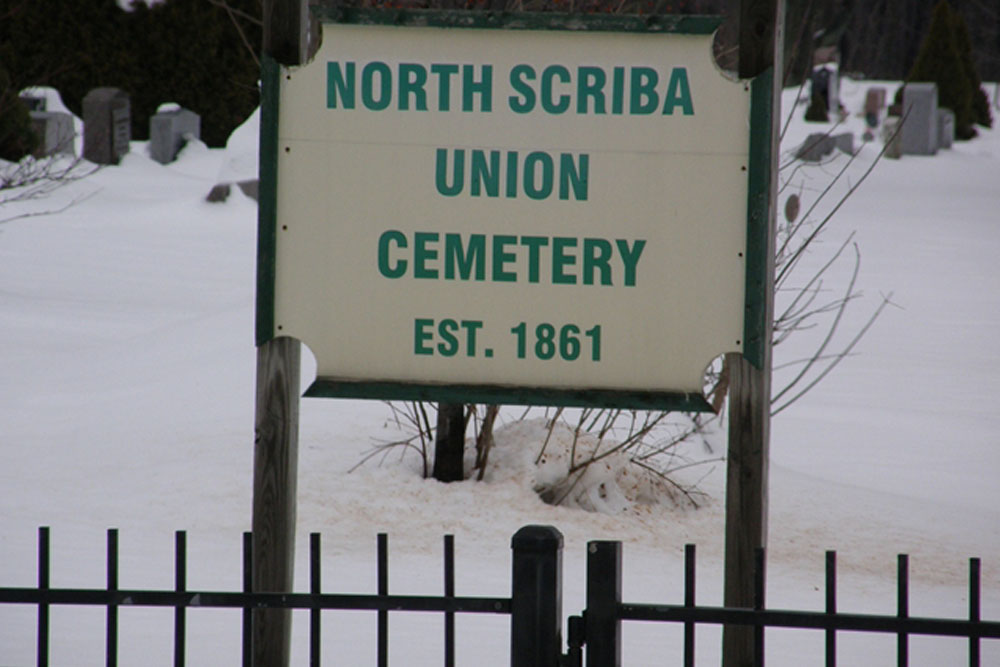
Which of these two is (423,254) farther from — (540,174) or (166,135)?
(166,135)

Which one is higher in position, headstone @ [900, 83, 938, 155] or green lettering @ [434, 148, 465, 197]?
green lettering @ [434, 148, 465, 197]

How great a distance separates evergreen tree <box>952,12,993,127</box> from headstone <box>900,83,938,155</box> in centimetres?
685

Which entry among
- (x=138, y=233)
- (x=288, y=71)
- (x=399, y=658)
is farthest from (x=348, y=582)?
(x=138, y=233)

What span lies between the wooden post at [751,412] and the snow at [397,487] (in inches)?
45.2

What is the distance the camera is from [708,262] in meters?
3.21

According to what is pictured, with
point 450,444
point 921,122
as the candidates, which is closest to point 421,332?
point 450,444

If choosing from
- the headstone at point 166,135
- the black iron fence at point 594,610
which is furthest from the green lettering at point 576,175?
the headstone at point 166,135

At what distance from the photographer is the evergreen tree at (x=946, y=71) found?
33.1m

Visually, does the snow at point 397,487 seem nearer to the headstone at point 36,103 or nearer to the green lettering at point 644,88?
the green lettering at point 644,88

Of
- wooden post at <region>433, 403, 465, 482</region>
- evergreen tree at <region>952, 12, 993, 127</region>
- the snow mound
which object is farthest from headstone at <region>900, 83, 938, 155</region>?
wooden post at <region>433, 403, 465, 482</region>

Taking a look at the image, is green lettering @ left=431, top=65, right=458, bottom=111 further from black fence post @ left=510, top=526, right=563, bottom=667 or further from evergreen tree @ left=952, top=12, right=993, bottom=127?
evergreen tree @ left=952, top=12, right=993, bottom=127

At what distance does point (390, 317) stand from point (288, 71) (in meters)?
0.67

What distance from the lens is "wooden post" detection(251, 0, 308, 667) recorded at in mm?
3328

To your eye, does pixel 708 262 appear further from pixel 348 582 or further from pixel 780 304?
pixel 780 304
